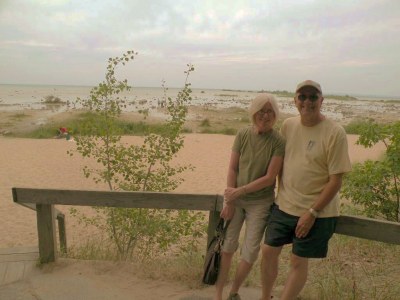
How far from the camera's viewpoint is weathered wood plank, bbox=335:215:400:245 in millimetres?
2926

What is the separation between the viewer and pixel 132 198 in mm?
3629

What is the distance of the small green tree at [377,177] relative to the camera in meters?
4.87

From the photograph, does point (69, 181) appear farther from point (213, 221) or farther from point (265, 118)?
point (265, 118)

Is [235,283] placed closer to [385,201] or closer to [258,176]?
[258,176]

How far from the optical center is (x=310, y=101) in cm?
272

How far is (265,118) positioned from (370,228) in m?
1.20

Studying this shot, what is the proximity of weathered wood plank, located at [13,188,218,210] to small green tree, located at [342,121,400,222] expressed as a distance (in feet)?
9.10

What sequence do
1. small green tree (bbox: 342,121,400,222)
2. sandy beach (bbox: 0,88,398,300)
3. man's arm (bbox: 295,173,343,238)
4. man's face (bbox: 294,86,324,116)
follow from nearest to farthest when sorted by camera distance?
1. man's arm (bbox: 295,173,343,238)
2. man's face (bbox: 294,86,324,116)
3. sandy beach (bbox: 0,88,398,300)
4. small green tree (bbox: 342,121,400,222)

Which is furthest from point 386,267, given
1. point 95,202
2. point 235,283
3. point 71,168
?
point 71,168

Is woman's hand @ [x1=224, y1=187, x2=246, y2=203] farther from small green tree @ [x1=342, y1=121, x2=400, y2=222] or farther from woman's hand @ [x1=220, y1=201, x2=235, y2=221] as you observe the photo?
small green tree @ [x1=342, y1=121, x2=400, y2=222]

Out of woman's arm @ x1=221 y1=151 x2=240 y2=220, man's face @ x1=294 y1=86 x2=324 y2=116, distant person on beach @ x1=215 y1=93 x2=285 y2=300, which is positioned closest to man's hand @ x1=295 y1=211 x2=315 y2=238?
distant person on beach @ x1=215 y1=93 x2=285 y2=300

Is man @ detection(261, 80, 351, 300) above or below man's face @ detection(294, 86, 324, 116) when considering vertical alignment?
below

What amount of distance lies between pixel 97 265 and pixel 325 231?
93.5 inches

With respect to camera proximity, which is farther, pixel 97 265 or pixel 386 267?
pixel 386 267
